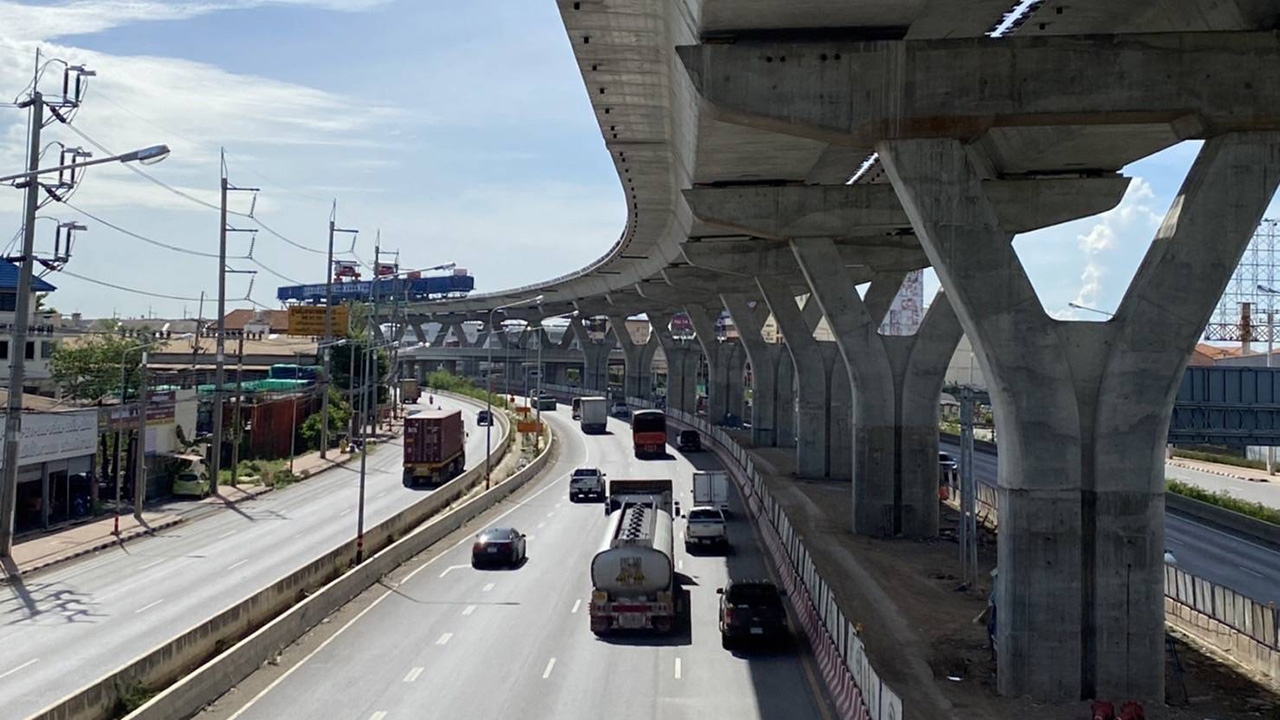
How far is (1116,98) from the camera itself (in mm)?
20453

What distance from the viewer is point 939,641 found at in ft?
82.6

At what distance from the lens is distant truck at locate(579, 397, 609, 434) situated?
91.7 meters

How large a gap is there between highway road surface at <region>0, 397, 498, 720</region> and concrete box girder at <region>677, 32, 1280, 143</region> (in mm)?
17441

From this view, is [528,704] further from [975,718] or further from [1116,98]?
[1116,98]

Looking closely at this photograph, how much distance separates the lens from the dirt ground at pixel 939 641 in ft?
65.3

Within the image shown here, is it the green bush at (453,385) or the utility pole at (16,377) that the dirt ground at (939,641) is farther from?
the green bush at (453,385)

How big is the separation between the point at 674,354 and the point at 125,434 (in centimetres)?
7058

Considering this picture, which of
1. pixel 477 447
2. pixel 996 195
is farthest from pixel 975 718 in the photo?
pixel 477 447

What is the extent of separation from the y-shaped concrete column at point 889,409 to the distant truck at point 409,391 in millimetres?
98787

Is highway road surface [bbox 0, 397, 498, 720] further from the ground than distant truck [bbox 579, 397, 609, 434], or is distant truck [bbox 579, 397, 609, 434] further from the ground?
distant truck [bbox 579, 397, 609, 434]

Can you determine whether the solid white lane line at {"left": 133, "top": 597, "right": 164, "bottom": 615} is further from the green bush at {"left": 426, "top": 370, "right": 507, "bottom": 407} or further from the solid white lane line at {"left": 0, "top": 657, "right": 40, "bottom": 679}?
the green bush at {"left": 426, "top": 370, "right": 507, "bottom": 407}

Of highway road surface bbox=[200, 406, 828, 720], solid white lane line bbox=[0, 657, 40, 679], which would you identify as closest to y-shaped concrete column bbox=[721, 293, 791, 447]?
highway road surface bbox=[200, 406, 828, 720]

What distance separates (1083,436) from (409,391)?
120317mm

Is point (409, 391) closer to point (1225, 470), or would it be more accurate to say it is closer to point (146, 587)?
point (1225, 470)
